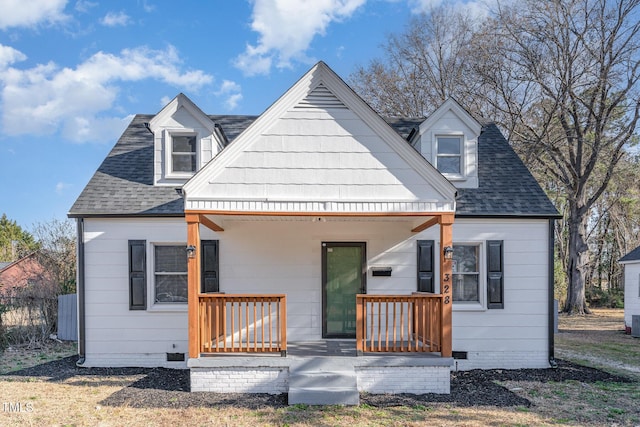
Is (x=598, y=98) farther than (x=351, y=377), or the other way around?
(x=598, y=98)

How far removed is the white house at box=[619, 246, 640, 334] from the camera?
14.7 metres

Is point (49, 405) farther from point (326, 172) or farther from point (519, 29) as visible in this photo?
point (519, 29)

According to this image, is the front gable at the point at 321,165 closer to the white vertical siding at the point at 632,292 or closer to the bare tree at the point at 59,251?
the bare tree at the point at 59,251

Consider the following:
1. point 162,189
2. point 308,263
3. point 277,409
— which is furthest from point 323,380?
point 162,189

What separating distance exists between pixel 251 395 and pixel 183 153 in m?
5.25

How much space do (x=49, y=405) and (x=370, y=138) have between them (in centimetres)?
616

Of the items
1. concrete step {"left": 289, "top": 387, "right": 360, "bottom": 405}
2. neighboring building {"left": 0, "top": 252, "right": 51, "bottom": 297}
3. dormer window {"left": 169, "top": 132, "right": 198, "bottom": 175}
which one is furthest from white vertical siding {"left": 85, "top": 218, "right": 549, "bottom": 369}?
neighboring building {"left": 0, "top": 252, "right": 51, "bottom": 297}

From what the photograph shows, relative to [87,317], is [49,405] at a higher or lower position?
lower

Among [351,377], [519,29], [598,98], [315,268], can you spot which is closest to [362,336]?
[351,377]

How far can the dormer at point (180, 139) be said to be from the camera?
30.0ft

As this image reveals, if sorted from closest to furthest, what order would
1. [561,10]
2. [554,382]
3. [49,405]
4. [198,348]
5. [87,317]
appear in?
1. [49,405]
2. [198,348]
3. [554,382]
4. [87,317]
5. [561,10]

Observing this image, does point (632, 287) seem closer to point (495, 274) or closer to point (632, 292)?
point (632, 292)

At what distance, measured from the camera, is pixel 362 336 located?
6992 mm

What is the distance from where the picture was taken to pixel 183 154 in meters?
9.31
